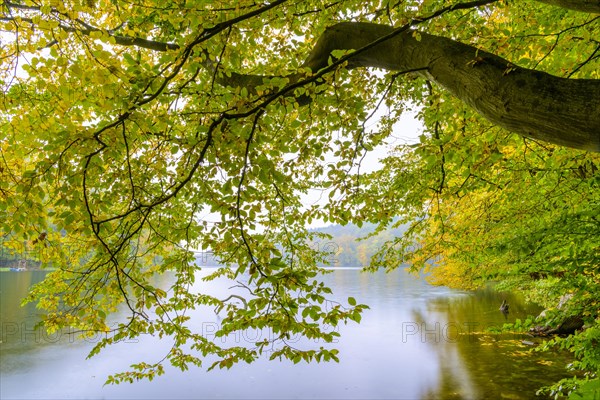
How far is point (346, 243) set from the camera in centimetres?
9050

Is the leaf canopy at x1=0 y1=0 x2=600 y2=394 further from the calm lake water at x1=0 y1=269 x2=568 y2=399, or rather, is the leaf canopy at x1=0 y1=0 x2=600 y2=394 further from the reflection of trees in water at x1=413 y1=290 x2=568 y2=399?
the calm lake water at x1=0 y1=269 x2=568 y2=399

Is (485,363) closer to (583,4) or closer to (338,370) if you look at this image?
(338,370)

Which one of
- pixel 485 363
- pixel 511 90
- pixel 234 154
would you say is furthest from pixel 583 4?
pixel 485 363

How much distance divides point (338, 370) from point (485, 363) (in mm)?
4666

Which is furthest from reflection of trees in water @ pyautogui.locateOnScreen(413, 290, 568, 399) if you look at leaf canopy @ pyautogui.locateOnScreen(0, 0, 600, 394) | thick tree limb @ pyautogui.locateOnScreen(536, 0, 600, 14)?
thick tree limb @ pyautogui.locateOnScreen(536, 0, 600, 14)

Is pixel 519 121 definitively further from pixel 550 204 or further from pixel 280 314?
pixel 550 204

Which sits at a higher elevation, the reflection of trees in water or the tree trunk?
the tree trunk

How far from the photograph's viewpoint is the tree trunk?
1.74m

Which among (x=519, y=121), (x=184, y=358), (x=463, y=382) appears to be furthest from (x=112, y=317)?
(x=519, y=121)

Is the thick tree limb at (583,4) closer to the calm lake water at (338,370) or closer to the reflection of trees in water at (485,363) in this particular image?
the reflection of trees in water at (485,363)

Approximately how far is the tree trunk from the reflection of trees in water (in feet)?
14.4

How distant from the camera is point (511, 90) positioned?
1.92 meters

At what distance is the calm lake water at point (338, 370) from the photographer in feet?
33.3

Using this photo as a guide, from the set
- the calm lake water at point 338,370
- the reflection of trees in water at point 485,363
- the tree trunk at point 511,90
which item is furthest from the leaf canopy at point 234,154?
the calm lake water at point 338,370
